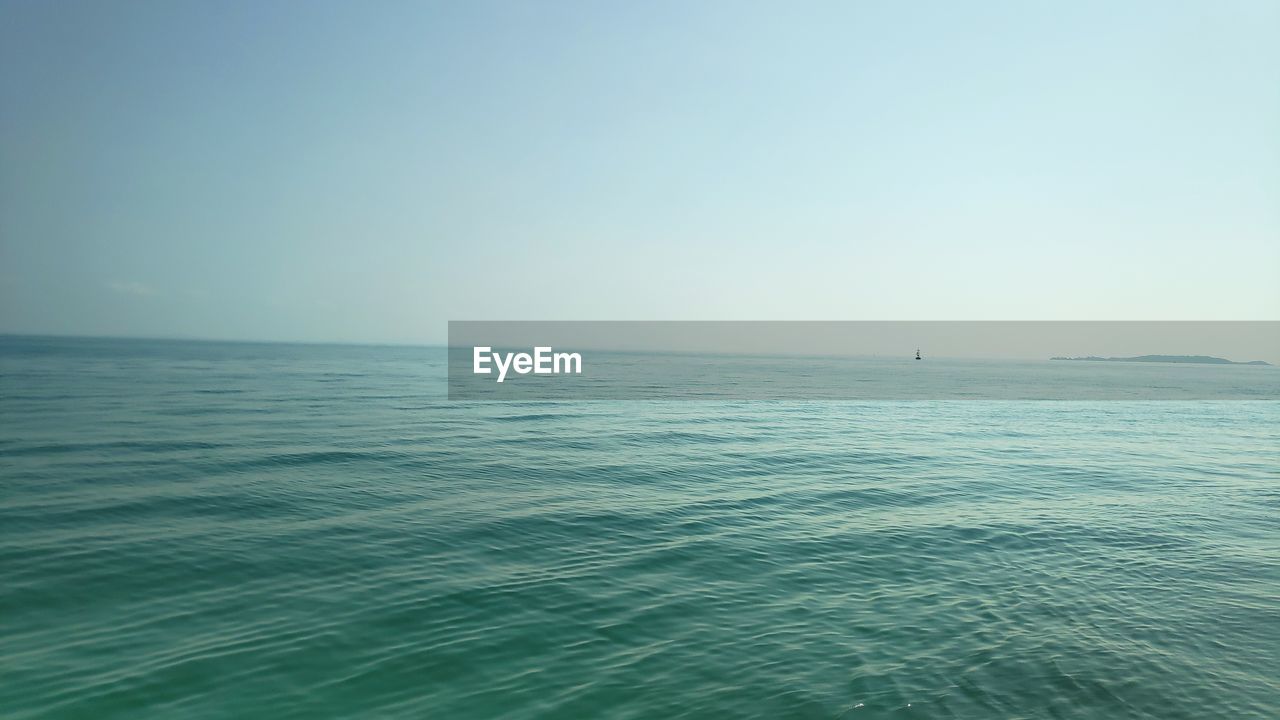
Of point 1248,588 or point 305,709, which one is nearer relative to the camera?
point 305,709

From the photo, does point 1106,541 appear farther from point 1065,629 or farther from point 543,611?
point 543,611

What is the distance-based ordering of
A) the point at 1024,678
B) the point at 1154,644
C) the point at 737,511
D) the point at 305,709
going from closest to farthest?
the point at 305,709 < the point at 1024,678 < the point at 1154,644 < the point at 737,511

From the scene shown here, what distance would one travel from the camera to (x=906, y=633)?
11.0m

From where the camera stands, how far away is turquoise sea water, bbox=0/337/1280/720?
908cm

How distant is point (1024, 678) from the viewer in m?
9.43

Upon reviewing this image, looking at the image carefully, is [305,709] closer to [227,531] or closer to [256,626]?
[256,626]

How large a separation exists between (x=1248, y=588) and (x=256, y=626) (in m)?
18.1

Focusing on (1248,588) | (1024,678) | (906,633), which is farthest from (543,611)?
(1248,588)

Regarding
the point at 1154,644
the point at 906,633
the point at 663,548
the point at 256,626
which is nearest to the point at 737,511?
the point at 663,548

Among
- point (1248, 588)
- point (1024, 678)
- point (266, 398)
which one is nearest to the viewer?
point (1024, 678)

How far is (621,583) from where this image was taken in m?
13.3

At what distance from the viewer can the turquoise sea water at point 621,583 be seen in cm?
908

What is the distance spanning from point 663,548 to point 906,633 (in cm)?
605

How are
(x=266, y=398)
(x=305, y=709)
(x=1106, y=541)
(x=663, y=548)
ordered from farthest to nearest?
(x=266, y=398) < (x=1106, y=541) < (x=663, y=548) < (x=305, y=709)
